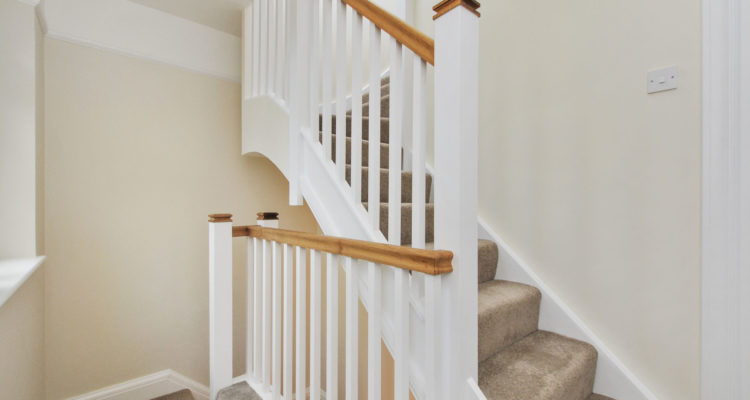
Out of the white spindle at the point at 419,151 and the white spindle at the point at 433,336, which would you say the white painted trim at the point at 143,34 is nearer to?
the white spindle at the point at 419,151

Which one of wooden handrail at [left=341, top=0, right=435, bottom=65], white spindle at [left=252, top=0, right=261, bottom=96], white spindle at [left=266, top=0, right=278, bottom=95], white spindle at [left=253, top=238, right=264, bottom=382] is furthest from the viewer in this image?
white spindle at [left=252, top=0, right=261, bottom=96]

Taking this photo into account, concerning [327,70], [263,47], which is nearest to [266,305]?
[327,70]

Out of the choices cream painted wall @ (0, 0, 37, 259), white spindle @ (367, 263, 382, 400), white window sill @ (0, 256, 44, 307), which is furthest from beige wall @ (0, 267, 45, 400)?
white spindle @ (367, 263, 382, 400)

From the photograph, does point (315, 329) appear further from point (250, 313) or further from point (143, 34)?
point (143, 34)

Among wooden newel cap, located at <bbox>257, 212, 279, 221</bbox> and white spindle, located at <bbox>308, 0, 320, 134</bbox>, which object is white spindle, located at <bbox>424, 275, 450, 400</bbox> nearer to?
white spindle, located at <bbox>308, 0, 320, 134</bbox>

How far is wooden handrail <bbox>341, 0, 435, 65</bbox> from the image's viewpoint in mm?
959

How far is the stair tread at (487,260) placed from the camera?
1.68m

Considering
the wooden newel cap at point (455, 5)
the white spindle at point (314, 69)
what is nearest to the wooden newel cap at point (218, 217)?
the white spindle at point (314, 69)

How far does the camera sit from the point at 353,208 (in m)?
1.31

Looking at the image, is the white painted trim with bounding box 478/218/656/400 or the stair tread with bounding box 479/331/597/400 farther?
the white painted trim with bounding box 478/218/656/400

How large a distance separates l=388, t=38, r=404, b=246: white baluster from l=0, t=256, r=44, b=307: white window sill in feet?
4.12

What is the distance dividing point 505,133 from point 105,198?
8.06 feet

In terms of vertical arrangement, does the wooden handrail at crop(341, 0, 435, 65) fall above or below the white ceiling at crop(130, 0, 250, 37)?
below

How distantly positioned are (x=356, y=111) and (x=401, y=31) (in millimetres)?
340
